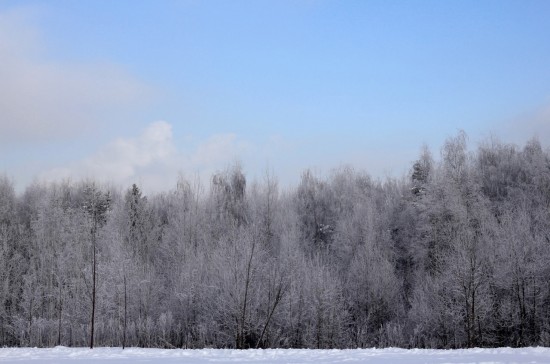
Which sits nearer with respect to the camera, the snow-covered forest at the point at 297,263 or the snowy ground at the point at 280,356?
the snowy ground at the point at 280,356

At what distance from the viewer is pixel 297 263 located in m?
38.2

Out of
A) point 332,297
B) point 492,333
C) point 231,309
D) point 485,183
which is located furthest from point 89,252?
point 485,183

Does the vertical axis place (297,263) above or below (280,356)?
above

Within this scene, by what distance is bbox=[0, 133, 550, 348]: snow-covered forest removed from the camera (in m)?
33.2

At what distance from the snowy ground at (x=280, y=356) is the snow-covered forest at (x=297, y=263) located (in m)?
6.81

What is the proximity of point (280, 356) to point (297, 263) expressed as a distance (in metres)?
18.6

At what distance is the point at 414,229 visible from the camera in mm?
45469

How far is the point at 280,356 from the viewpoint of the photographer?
64.7ft

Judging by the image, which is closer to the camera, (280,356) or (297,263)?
(280,356)

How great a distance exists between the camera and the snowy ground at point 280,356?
700 inches

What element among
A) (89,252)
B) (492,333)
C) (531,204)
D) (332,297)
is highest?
(531,204)

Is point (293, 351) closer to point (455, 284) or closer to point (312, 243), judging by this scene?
point (455, 284)

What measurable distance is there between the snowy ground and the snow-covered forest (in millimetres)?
6811

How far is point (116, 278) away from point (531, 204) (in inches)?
1175
